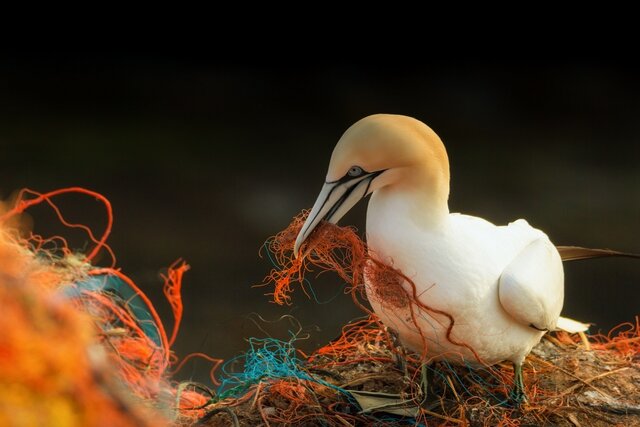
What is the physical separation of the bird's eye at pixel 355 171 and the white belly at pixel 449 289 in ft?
0.20

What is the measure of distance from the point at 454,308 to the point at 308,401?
219mm

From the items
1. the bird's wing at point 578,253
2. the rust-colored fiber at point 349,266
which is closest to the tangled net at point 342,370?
the rust-colored fiber at point 349,266

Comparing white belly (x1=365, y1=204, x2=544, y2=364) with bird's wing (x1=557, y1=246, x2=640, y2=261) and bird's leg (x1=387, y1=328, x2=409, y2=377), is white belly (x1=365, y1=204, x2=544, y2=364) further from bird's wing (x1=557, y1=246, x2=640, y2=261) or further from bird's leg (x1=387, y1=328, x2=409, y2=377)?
bird's wing (x1=557, y1=246, x2=640, y2=261)

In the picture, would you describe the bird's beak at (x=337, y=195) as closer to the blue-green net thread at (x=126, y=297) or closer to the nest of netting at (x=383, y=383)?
the nest of netting at (x=383, y=383)

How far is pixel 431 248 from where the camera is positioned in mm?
Result: 831

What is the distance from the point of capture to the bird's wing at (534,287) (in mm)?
868

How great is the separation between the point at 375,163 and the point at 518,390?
354 mm

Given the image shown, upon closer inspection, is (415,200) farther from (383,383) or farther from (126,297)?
(126,297)

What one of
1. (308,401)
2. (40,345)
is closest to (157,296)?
(308,401)

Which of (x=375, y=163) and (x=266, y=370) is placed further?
(x=266, y=370)

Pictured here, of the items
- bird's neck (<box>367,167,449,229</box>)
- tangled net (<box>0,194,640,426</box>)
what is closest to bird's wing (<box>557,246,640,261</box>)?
tangled net (<box>0,194,640,426</box>)

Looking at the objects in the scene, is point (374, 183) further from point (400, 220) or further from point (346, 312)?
point (346, 312)

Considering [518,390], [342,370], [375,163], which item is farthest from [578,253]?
[375,163]

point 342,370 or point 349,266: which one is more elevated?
point 349,266
